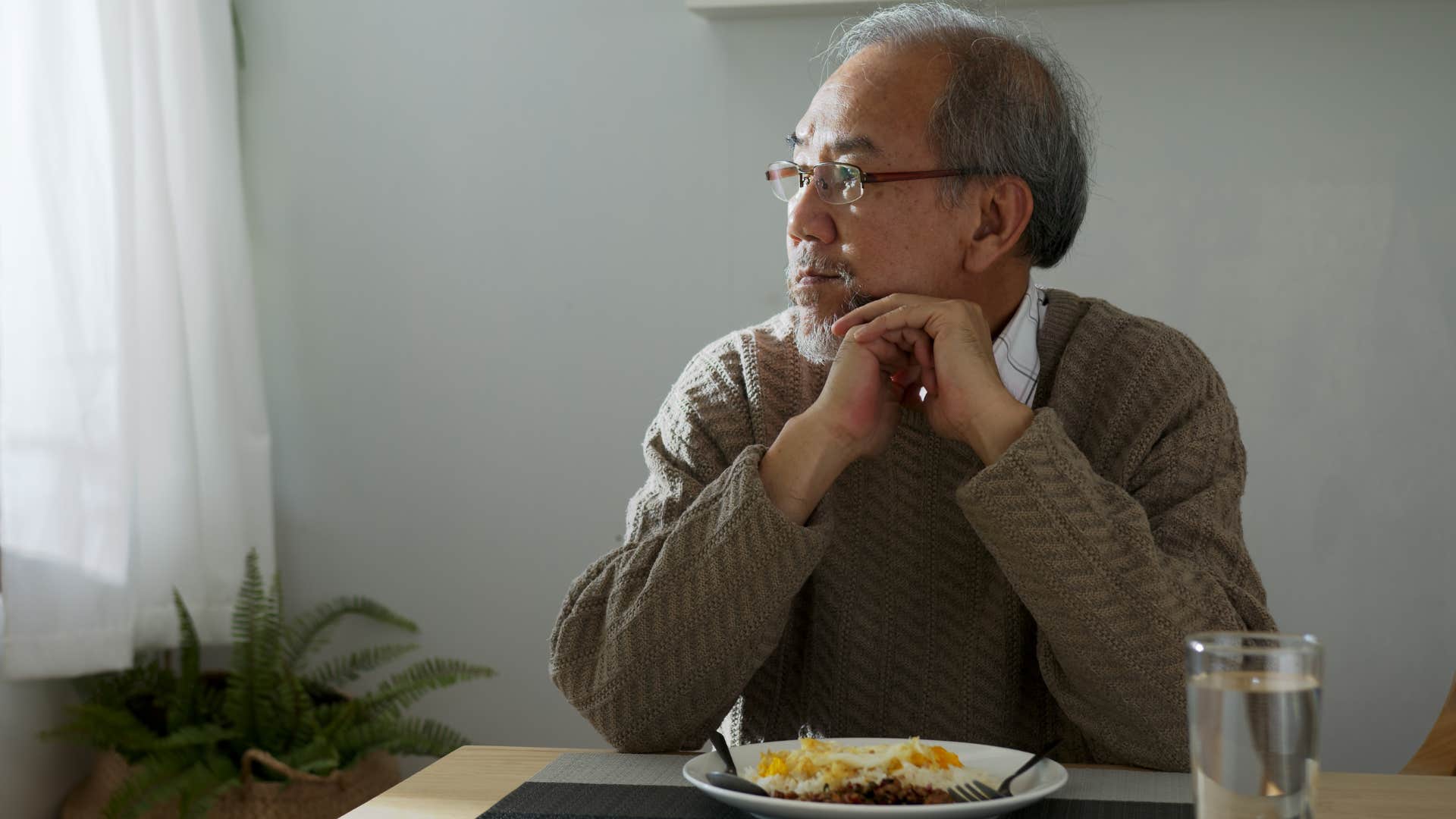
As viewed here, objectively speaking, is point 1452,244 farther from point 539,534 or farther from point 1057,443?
point 539,534

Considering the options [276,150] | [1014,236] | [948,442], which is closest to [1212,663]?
[948,442]

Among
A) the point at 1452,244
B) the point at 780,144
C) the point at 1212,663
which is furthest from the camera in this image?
the point at 780,144

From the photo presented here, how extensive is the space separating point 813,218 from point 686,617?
0.48m

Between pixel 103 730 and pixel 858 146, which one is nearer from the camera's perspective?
pixel 858 146

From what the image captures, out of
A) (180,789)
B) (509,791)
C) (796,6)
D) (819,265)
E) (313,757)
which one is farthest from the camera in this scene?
(796,6)

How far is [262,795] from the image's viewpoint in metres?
2.21

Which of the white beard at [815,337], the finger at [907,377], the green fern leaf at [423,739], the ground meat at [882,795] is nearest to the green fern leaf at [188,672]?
the green fern leaf at [423,739]

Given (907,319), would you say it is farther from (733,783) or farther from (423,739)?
(423,739)

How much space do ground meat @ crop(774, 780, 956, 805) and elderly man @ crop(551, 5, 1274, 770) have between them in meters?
0.33

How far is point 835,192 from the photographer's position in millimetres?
1481

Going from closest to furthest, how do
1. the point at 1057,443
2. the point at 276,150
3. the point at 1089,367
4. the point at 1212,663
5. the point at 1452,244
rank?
the point at 1212,663 → the point at 1057,443 → the point at 1089,367 → the point at 1452,244 → the point at 276,150

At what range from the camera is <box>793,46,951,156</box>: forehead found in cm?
149

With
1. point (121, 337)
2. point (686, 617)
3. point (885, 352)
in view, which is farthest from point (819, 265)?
point (121, 337)

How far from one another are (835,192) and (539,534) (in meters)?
1.35
